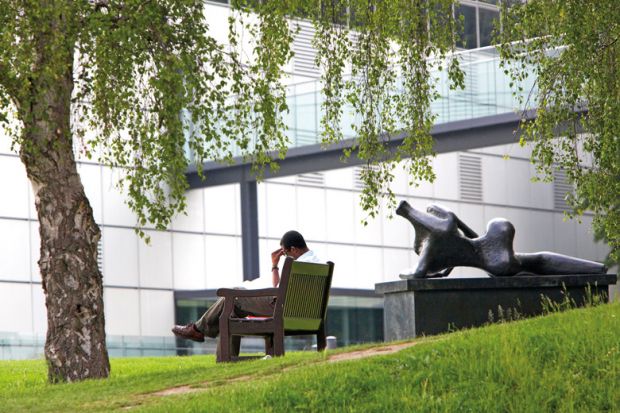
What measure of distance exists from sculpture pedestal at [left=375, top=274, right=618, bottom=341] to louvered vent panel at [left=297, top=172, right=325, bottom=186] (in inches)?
1044

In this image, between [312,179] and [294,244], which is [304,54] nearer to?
[312,179]

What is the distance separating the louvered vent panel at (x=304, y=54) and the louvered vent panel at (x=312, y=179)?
3.04 meters

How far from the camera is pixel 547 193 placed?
155 feet

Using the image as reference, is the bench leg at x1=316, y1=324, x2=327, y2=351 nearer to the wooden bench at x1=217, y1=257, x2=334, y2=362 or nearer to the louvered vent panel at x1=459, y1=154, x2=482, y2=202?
the wooden bench at x1=217, y1=257, x2=334, y2=362

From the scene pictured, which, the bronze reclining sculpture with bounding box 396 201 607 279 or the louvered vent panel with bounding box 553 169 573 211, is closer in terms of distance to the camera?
the bronze reclining sculpture with bounding box 396 201 607 279

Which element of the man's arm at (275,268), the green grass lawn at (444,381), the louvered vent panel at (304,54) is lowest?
the green grass lawn at (444,381)

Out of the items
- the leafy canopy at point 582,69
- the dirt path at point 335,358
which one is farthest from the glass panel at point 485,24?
the dirt path at point 335,358

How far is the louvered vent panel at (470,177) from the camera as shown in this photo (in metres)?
44.7

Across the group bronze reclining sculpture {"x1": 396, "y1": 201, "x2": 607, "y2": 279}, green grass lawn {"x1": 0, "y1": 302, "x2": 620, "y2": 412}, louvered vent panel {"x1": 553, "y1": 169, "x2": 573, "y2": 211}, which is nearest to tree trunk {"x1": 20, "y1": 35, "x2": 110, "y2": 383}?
green grass lawn {"x1": 0, "y1": 302, "x2": 620, "y2": 412}

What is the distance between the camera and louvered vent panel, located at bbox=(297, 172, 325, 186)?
133 ft

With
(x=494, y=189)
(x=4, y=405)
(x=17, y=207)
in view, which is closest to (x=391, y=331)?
(x=4, y=405)

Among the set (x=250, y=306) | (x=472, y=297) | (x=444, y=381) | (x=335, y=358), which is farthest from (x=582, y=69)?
(x=444, y=381)

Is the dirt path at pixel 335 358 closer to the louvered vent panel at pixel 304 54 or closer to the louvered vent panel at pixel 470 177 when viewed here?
the louvered vent panel at pixel 304 54

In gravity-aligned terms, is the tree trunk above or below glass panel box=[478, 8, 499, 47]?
below
